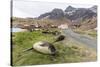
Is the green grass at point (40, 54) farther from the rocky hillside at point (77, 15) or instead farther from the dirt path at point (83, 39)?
the rocky hillside at point (77, 15)

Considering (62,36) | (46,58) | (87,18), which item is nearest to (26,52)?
(46,58)

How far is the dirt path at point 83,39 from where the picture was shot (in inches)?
86.6

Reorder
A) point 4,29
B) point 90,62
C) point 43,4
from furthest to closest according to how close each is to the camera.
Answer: point 90,62 < point 43,4 < point 4,29

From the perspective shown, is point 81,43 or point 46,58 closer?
point 46,58

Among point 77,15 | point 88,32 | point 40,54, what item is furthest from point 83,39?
point 40,54

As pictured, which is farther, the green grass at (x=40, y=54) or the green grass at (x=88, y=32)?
the green grass at (x=88, y=32)

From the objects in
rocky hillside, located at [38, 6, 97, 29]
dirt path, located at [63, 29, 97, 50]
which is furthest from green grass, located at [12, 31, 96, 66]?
rocky hillside, located at [38, 6, 97, 29]

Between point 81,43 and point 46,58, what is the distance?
18.6 inches

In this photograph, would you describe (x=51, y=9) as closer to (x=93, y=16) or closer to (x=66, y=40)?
(x=66, y=40)

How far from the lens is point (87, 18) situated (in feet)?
7.47

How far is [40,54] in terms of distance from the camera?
2076 mm

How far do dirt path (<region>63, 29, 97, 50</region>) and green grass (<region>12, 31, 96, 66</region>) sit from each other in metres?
0.06

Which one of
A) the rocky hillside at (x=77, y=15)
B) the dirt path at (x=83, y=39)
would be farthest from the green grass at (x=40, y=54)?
the rocky hillside at (x=77, y=15)

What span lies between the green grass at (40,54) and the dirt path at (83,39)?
56 mm
